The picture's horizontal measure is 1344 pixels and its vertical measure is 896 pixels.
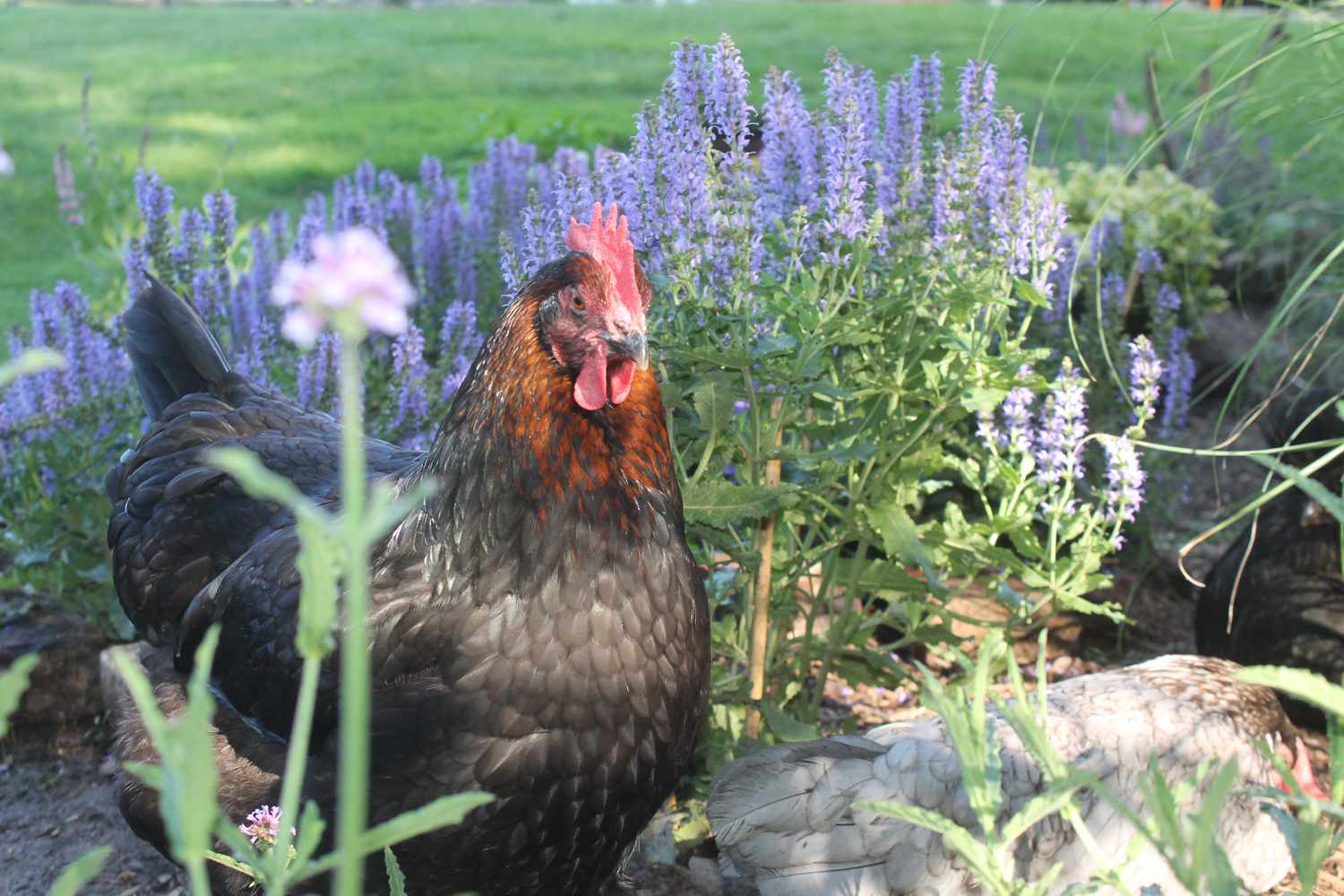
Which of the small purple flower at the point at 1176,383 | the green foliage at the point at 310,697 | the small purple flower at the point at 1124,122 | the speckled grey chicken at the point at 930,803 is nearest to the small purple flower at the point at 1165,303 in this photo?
the small purple flower at the point at 1176,383

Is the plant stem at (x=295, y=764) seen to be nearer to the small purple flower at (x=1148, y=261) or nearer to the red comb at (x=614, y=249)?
the red comb at (x=614, y=249)

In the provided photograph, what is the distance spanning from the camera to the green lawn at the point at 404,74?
30.4ft

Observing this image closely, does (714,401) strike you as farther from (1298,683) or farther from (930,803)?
(1298,683)

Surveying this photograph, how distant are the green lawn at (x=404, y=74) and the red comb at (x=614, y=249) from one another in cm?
348

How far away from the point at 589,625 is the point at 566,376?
1.44ft

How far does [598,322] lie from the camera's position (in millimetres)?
2273

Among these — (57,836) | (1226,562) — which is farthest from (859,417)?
(57,836)

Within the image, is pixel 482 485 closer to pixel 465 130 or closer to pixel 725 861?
pixel 725 861

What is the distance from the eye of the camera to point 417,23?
17.6 m

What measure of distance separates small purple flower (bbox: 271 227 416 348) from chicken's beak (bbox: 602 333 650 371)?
4.13ft

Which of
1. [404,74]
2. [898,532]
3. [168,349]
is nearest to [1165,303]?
[898,532]

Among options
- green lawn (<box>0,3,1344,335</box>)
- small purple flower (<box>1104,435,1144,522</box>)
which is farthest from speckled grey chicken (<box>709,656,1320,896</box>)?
green lawn (<box>0,3,1344,335</box>)

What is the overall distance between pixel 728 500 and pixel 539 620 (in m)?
0.61

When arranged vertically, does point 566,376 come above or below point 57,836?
above
